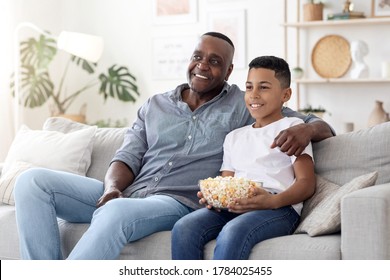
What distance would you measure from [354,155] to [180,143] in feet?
2.16

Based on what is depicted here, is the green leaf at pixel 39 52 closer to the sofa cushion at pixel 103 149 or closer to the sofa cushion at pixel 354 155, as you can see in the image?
the sofa cushion at pixel 103 149

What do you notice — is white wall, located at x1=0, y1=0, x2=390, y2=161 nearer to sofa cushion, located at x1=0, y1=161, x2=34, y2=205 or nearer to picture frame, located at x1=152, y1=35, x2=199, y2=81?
picture frame, located at x1=152, y1=35, x2=199, y2=81

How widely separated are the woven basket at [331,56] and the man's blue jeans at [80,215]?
3007 mm

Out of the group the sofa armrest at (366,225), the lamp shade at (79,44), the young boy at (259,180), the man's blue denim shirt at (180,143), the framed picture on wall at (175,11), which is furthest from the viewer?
the framed picture on wall at (175,11)

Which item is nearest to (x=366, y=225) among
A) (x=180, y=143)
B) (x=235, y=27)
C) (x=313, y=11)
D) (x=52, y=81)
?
(x=180, y=143)

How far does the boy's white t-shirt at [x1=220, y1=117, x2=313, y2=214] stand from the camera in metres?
2.45

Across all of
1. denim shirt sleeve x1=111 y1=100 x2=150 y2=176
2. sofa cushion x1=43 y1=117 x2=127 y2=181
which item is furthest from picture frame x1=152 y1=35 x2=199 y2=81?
denim shirt sleeve x1=111 y1=100 x2=150 y2=176

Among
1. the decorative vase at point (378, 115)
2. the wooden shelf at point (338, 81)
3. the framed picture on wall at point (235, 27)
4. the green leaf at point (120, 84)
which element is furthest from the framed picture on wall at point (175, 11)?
the decorative vase at point (378, 115)

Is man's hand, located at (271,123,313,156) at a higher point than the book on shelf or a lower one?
lower

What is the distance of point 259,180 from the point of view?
2455 mm

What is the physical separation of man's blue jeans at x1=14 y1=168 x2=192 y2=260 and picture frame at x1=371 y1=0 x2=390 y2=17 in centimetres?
307

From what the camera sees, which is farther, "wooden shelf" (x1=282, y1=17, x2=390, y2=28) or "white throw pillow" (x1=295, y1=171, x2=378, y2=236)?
"wooden shelf" (x1=282, y1=17, x2=390, y2=28)

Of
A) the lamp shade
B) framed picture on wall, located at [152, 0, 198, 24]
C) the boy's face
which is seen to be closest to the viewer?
the boy's face

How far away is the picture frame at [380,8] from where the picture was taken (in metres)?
5.11
